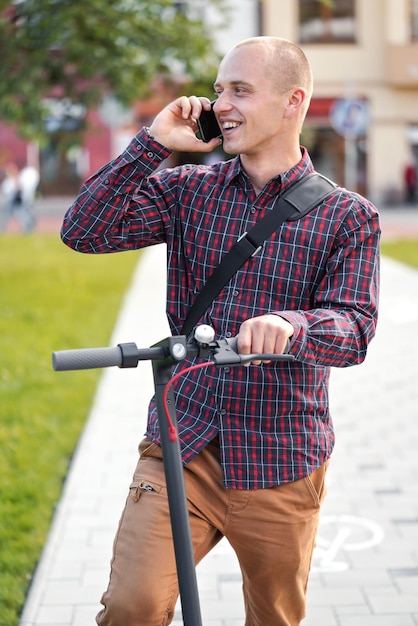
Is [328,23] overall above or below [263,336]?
below

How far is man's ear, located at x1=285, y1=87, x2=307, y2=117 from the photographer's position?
2.80 metres

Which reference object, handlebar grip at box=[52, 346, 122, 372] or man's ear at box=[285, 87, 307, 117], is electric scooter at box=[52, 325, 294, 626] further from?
man's ear at box=[285, 87, 307, 117]

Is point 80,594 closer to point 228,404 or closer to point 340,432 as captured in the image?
point 228,404

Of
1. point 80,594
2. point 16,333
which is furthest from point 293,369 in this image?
point 16,333

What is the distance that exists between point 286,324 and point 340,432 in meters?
4.76

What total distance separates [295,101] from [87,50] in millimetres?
11036

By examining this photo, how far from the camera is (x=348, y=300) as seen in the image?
2682 mm

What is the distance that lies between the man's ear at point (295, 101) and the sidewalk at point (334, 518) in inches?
82.2

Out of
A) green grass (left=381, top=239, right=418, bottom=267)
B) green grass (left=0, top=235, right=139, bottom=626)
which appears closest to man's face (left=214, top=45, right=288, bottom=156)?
green grass (left=0, top=235, right=139, bottom=626)

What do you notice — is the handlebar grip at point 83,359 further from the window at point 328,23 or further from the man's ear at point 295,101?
the window at point 328,23

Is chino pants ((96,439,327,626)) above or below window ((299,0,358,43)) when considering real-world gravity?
above

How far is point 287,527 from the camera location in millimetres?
2807

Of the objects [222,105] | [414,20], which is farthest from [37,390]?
[414,20]

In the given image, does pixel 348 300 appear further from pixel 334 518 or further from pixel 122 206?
pixel 334 518
